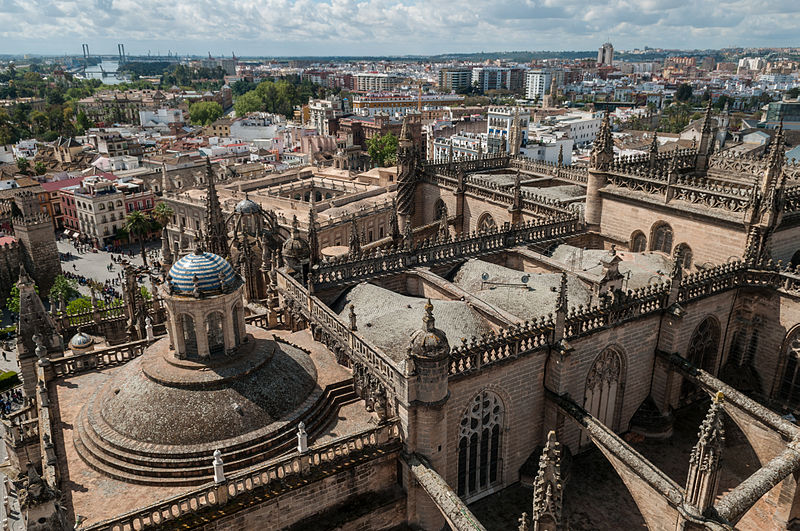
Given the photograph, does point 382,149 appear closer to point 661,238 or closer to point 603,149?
point 603,149

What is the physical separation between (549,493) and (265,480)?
774 centimetres

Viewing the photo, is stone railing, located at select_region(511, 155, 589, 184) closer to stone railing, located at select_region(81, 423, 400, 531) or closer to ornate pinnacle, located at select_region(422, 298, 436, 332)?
ornate pinnacle, located at select_region(422, 298, 436, 332)

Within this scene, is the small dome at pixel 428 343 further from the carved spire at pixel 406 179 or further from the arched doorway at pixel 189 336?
the carved spire at pixel 406 179

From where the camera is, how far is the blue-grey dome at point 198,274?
17938mm

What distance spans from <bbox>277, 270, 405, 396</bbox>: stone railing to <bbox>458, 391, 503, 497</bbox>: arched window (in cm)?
348

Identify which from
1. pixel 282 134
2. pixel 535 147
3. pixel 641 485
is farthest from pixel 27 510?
pixel 282 134

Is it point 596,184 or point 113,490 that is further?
point 596,184

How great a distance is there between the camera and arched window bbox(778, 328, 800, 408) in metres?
26.9

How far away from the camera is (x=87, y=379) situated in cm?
2141

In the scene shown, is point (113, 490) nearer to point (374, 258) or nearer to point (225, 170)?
point (374, 258)

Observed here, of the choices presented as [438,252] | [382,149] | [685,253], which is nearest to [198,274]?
[438,252]

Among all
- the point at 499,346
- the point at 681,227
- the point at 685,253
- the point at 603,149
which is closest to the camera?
the point at 499,346

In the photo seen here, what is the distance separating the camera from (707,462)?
53.3ft

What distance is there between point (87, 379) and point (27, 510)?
10.5 metres
